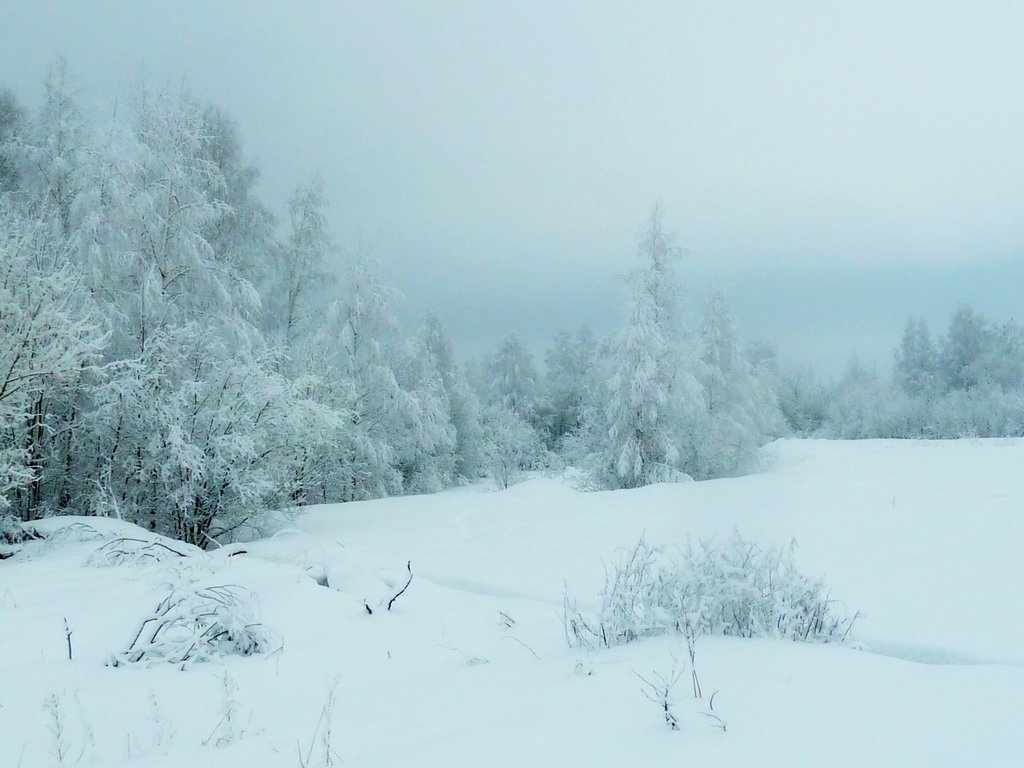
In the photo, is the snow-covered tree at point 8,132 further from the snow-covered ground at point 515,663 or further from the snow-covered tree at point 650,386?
the snow-covered tree at point 650,386

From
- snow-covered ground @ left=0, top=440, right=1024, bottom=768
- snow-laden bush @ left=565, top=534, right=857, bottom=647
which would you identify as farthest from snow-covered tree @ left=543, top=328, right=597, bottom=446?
snow-laden bush @ left=565, top=534, right=857, bottom=647

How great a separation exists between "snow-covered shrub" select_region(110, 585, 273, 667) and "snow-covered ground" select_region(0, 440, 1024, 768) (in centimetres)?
10

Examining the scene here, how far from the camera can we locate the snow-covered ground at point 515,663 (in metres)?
2.40

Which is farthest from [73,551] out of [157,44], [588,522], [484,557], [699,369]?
[699,369]

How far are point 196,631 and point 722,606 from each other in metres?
3.21

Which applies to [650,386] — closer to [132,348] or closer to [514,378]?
[132,348]

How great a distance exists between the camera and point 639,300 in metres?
17.0

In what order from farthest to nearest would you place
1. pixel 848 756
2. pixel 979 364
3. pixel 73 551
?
pixel 979 364
pixel 73 551
pixel 848 756

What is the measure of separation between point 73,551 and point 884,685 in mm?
7476

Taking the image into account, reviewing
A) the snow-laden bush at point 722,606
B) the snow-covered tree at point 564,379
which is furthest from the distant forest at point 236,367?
the snow-laden bush at point 722,606

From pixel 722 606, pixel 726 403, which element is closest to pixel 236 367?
pixel 722 606

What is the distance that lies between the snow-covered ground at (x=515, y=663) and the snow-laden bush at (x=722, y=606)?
0.14 metres

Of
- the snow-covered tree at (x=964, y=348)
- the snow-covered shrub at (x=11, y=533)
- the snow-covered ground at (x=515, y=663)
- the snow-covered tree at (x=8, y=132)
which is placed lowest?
the snow-covered ground at (x=515, y=663)

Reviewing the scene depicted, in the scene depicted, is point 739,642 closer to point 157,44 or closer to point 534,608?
point 534,608
